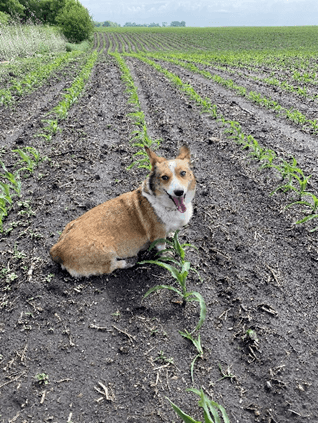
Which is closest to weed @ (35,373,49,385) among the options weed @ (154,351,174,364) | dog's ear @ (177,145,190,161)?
weed @ (154,351,174,364)

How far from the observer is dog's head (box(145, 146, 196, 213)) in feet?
8.74

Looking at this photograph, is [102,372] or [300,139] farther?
[300,139]

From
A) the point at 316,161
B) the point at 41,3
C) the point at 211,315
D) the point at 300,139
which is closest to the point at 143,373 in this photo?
the point at 211,315

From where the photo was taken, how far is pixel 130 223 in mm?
3016

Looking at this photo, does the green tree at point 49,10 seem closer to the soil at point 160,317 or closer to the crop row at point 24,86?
the crop row at point 24,86

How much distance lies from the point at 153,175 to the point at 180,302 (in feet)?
4.41

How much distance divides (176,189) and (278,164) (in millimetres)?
3644

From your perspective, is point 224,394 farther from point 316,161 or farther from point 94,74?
point 94,74

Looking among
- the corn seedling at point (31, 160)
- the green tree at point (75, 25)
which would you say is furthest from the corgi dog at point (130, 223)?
the green tree at point (75, 25)

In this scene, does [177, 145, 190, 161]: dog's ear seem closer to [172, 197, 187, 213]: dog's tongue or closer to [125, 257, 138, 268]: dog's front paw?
[172, 197, 187, 213]: dog's tongue

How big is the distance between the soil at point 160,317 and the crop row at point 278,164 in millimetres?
212

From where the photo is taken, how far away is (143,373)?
2.28 m

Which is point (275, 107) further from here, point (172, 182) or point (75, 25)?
point (75, 25)

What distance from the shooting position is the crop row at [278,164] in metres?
4.08
